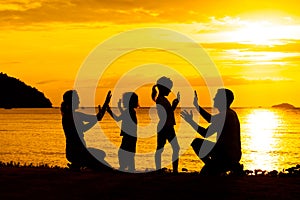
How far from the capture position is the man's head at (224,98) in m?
13.5

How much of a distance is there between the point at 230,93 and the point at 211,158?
168 centimetres

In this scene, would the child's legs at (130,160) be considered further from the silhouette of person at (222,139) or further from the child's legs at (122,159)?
the silhouette of person at (222,139)

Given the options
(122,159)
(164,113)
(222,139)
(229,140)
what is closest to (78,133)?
(122,159)

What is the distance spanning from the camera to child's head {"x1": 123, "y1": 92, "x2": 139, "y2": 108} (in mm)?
15211

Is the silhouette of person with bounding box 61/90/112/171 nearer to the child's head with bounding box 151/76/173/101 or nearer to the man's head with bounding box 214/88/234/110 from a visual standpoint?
the child's head with bounding box 151/76/173/101

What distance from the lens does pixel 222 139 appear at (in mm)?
13719

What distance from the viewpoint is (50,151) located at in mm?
71125

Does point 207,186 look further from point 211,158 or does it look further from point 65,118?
point 65,118

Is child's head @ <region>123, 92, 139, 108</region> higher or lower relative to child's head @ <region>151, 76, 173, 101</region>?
lower

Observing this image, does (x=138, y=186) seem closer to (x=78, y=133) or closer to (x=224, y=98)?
(x=224, y=98)

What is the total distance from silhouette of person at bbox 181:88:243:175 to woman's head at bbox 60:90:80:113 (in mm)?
2880

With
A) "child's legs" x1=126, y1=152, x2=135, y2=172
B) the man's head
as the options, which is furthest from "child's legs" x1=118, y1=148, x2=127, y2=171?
the man's head

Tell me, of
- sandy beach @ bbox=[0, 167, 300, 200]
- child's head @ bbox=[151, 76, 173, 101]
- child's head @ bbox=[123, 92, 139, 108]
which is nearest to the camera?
sandy beach @ bbox=[0, 167, 300, 200]

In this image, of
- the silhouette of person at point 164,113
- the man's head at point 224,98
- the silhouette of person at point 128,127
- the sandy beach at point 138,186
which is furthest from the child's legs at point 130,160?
the man's head at point 224,98
